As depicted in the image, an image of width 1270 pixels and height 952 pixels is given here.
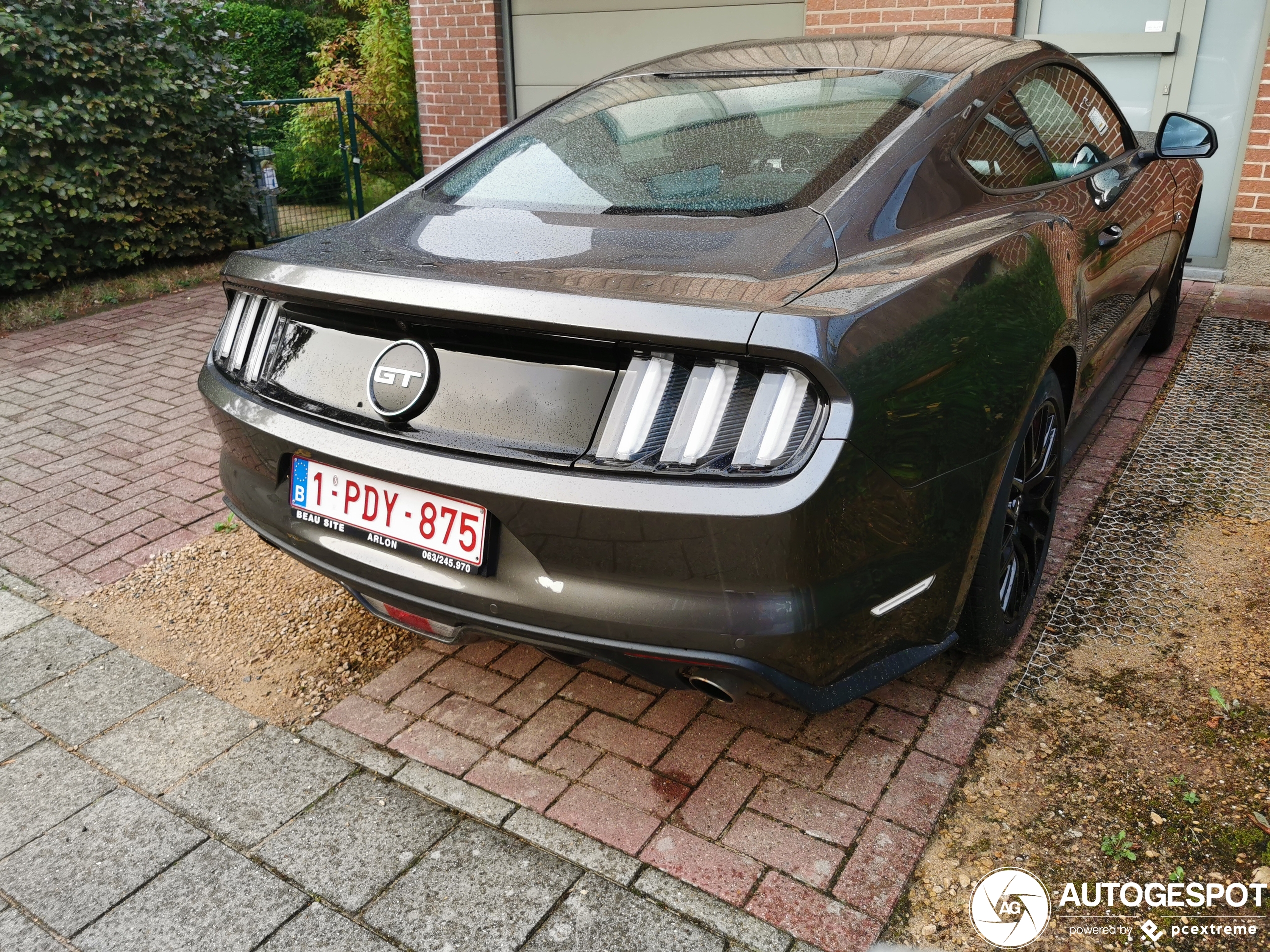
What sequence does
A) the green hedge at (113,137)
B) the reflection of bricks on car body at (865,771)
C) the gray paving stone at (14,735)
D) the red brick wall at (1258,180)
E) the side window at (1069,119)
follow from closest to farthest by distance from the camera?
the reflection of bricks on car body at (865,771) → the gray paving stone at (14,735) → the side window at (1069,119) → the red brick wall at (1258,180) → the green hedge at (113,137)

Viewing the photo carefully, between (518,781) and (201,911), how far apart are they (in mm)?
707

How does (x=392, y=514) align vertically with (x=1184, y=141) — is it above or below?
below

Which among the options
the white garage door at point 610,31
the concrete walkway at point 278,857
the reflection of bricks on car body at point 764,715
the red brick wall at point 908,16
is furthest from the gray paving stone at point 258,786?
the white garage door at point 610,31

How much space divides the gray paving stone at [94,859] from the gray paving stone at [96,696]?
364 millimetres

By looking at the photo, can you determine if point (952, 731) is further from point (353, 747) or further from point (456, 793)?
point (353, 747)

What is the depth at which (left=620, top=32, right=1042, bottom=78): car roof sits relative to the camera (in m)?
2.81

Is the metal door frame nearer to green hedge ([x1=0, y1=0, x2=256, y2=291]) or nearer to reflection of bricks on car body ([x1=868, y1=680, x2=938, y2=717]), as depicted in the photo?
reflection of bricks on car body ([x1=868, y1=680, x2=938, y2=717])

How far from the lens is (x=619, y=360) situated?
188 centimetres

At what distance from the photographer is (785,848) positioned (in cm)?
214

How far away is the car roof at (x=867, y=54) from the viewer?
9.23ft

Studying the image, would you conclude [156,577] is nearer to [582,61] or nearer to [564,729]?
[564,729]

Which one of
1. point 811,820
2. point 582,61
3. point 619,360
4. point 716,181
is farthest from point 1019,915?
point 582,61

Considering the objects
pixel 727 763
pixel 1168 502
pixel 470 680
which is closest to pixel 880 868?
pixel 727 763

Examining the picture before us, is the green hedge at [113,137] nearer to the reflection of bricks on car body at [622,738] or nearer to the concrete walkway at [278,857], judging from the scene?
the concrete walkway at [278,857]
